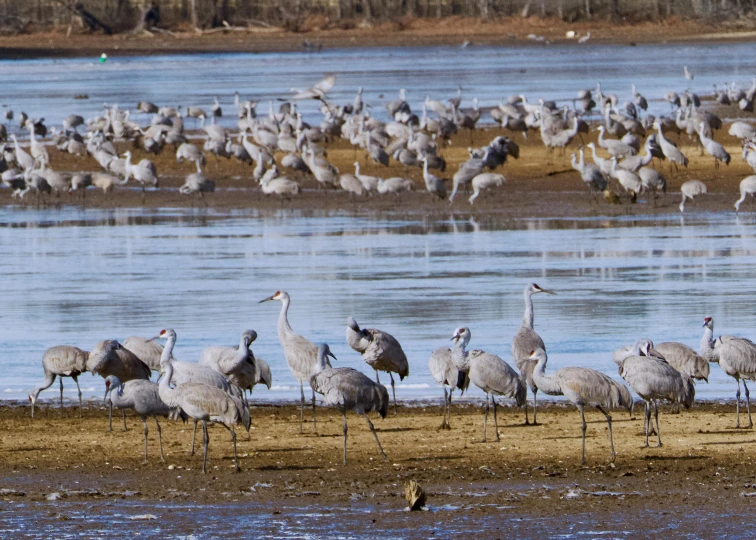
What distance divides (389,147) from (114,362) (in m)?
20.8

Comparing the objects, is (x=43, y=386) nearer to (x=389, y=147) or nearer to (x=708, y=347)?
(x=708, y=347)

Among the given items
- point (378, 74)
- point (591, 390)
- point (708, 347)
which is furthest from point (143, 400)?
point (378, 74)

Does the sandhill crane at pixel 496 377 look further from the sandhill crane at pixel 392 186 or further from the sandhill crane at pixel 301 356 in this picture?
the sandhill crane at pixel 392 186

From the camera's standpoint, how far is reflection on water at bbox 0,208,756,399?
15250 millimetres

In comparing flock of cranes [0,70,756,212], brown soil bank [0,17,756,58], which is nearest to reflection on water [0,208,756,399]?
flock of cranes [0,70,756,212]

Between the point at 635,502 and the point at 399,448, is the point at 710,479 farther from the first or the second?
the point at 399,448

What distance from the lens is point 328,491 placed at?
31.2 feet

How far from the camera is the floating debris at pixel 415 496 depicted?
29.0 ft

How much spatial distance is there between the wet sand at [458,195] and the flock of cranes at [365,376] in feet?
41.3

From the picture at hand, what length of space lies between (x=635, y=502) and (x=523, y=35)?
8282cm

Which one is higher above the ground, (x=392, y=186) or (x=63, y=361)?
(x=392, y=186)

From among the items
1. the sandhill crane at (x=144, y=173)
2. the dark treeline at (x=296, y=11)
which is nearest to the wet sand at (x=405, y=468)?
the sandhill crane at (x=144, y=173)

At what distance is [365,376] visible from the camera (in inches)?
419

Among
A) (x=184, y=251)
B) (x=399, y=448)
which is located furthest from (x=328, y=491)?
(x=184, y=251)
